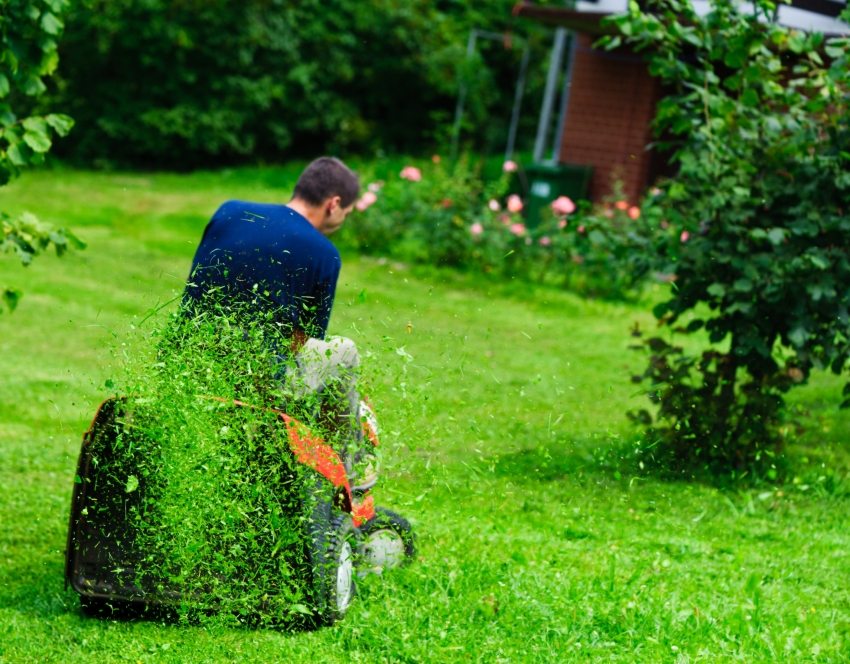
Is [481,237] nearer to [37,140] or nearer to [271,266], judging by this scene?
[37,140]

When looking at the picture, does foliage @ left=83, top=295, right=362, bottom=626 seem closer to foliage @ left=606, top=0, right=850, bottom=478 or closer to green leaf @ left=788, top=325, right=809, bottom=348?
foliage @ left=606, top=0, right=850, bottom=478

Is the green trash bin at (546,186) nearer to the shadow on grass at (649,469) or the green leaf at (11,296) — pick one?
the shadow on grass at (649,469)

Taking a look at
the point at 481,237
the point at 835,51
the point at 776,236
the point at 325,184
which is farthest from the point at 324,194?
the point at 481,237

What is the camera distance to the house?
1560 cm

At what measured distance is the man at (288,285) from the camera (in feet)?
14.3

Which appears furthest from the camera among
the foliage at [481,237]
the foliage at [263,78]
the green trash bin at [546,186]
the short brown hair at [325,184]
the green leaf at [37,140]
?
the foliage at [263,78]

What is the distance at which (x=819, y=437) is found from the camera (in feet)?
25.9

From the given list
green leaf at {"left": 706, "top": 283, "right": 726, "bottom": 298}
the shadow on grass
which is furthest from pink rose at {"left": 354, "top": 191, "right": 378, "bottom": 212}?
green leaf at {"left": 706, "top": 283, "right": 726, "bottom": 298}

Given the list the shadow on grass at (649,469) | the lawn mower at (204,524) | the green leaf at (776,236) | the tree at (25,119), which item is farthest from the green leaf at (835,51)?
the tree at (25,119)

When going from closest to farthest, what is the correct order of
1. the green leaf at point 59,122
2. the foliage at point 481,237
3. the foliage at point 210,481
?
the foliage at point 210,481 → the green leaf at point 59,122 → the foliage at point 481,237

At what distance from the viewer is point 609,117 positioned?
15984 millimetres

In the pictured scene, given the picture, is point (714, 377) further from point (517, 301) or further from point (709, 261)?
point (517, 301)

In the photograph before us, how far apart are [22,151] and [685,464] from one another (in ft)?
12.6

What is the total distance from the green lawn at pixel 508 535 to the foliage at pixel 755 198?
26.6 inches
